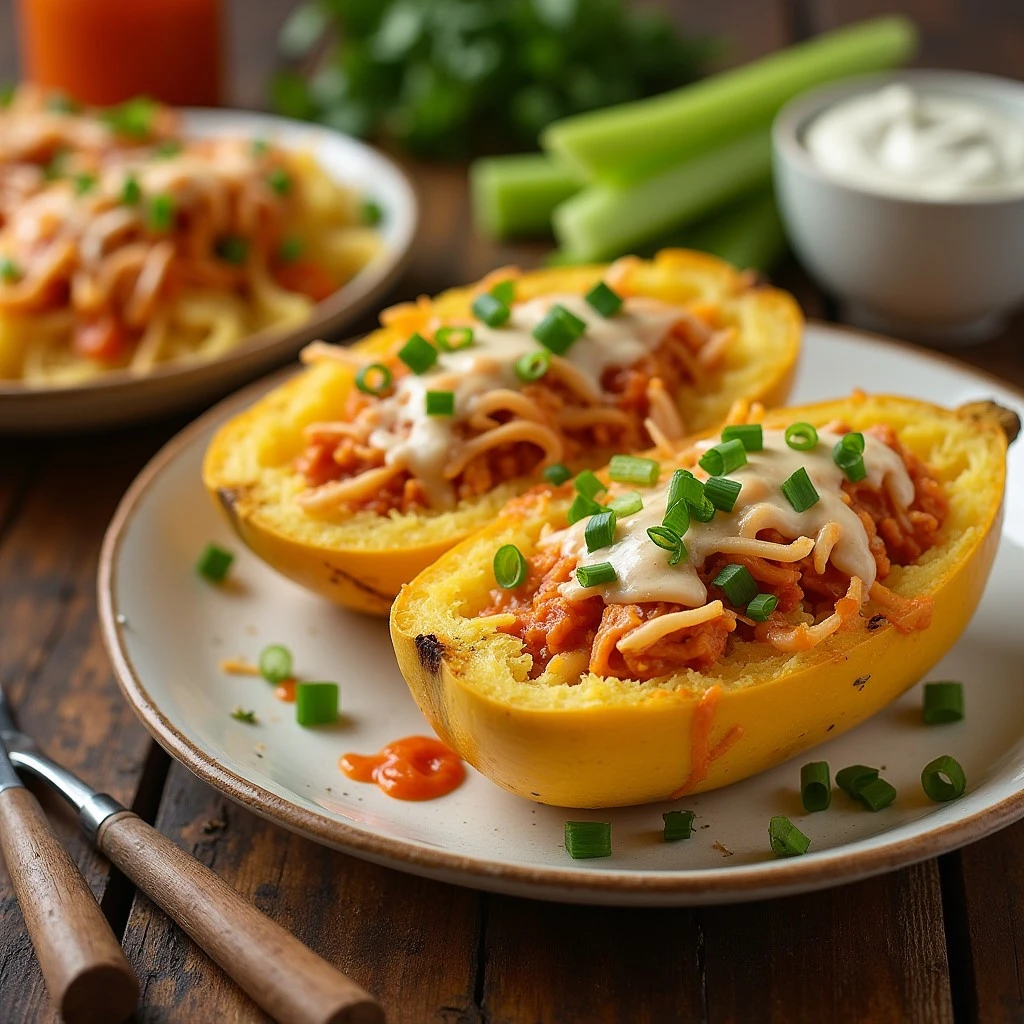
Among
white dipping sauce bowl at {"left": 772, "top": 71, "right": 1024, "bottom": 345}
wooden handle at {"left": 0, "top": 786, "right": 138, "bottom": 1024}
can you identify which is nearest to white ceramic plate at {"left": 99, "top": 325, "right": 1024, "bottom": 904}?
wooden handle at {"left": 0, "top": 786, "right": 138, "bottom": 1024}

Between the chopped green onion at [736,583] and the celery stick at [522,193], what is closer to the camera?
the chopped green onion at [736,583]

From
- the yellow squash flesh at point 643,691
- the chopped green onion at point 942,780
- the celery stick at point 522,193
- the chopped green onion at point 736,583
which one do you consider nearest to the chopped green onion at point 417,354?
the yellow squash flesh at point 643,691

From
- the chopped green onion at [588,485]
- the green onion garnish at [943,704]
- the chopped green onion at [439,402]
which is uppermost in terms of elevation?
the chopped green onion at [439,402]

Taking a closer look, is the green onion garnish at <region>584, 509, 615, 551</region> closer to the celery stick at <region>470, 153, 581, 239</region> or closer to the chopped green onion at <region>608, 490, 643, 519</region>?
the chopped green onion at <region>608, 490, 643, 519</region>

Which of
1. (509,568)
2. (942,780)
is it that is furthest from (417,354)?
(942,780)

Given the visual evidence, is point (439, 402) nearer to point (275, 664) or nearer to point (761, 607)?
point (275, 664)

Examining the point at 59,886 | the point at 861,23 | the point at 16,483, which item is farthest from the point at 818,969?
the point at 861,23

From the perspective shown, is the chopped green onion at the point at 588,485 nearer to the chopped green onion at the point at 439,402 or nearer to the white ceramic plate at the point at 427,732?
the chopped green onion at the point at 439,402
